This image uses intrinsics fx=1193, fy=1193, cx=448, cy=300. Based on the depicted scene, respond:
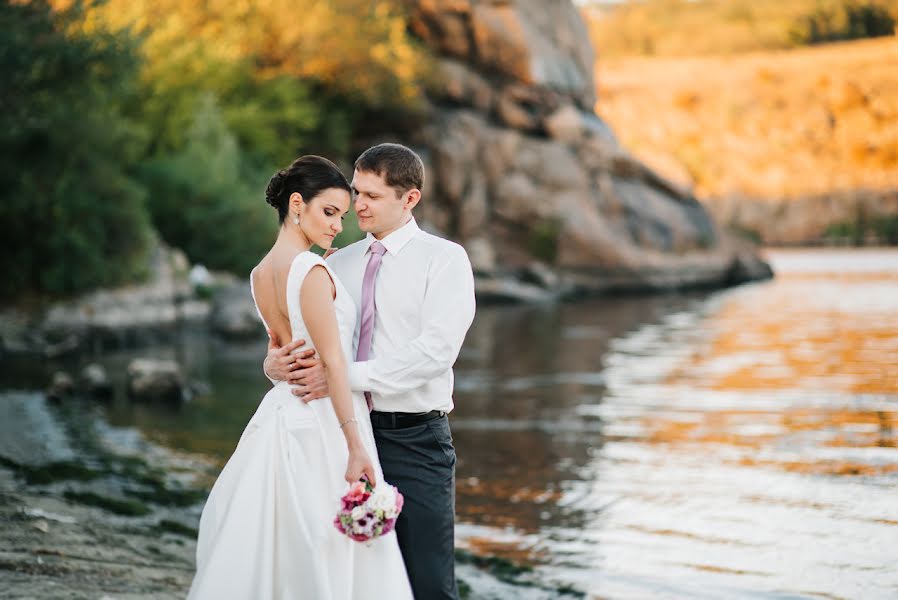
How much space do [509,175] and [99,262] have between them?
22.1 meters

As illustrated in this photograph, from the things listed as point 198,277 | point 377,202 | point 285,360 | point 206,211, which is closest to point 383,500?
point 285,360

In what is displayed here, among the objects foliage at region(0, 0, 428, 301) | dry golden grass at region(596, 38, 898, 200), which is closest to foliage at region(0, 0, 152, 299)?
foliage at region(0, 0, 428, 301)

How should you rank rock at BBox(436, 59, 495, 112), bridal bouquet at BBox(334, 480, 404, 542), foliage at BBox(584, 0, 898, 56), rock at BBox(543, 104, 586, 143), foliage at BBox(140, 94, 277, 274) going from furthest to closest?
foliage at BBox(584, 0, 898, 56), rock at BBox(543, 104, 586, 143), rock at BBox(436, 59, 495, 112), foliage at BBox(140, 94, 277, 274), bridal bouquet at BBox(334, 480, 404, 542)

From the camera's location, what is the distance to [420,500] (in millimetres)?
4457

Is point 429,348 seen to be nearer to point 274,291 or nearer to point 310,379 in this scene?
point 310,379

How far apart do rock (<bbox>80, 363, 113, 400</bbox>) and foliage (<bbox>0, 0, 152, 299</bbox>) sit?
7.46 meters

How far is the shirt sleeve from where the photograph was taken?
429 centimetres

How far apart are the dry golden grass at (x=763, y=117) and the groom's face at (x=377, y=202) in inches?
4261

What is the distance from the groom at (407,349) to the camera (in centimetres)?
430

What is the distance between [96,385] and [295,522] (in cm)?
1163

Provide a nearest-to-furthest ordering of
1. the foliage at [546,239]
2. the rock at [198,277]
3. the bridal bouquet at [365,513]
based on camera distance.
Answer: the bridal bouquet at [365,513]
the rock at [198,277]
the foliage at [546,239]

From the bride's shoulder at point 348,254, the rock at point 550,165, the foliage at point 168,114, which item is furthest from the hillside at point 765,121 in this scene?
the bride's shoulder at point 348,254

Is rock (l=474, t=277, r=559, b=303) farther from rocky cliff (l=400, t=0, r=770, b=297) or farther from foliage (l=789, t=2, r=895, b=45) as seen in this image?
foliage (l=789, t=2, r=895, b=45)

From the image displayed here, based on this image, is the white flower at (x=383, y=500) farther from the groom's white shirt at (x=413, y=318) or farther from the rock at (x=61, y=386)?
the rock at (x=61, y=386)
